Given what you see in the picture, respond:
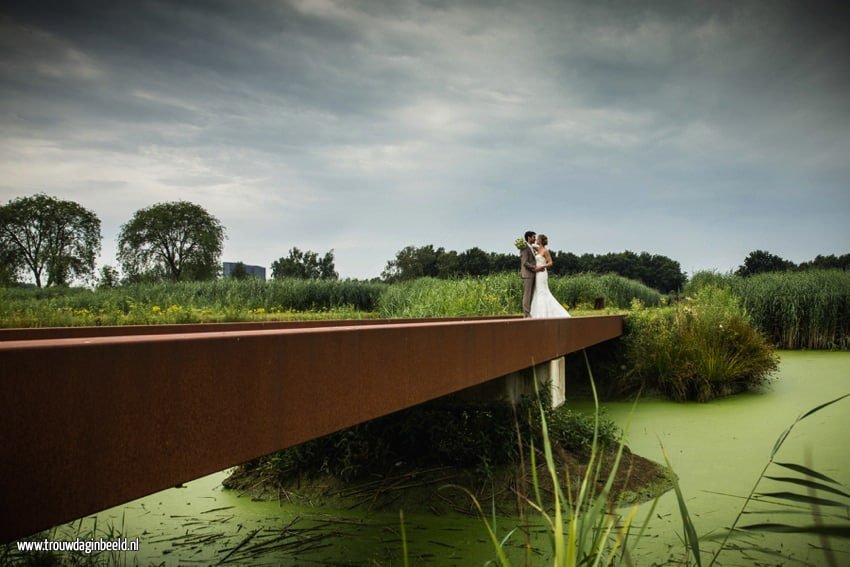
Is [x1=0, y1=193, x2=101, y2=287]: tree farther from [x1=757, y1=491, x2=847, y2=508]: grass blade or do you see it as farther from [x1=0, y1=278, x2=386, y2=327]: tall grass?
[x1=757, y1=491, x2=847, y2=508]: grass blade

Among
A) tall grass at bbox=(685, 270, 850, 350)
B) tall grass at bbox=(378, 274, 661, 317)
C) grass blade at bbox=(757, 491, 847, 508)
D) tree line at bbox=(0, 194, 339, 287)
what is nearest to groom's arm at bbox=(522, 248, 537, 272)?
tall grass at bbox=(378, 274, 661, 317)

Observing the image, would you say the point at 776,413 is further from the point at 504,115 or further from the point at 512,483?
the point at 504,115

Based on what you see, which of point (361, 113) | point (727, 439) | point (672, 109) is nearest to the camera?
point (727, 439)

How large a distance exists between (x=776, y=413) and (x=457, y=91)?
14.2 meters

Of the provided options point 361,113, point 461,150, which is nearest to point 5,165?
point 361,113

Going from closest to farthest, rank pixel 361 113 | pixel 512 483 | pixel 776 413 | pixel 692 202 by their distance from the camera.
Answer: pixel 512 483 → pixel 776 413 → pixel 361 113 → pixel 692 202

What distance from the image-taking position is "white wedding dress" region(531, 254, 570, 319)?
9341mm

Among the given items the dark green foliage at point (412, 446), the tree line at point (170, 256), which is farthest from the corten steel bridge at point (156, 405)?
the tree line at point (170, 256)

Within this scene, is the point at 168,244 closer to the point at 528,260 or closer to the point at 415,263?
the point at 415,263

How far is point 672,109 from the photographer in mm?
19688

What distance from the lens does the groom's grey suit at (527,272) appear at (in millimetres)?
9367

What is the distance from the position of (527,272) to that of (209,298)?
10230 mm

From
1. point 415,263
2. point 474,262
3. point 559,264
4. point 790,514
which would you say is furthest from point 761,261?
point 790,514

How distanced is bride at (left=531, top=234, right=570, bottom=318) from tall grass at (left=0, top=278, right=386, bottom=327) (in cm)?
339
